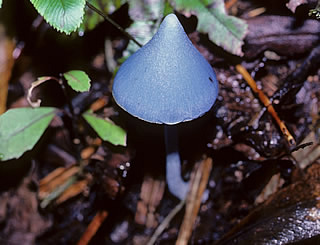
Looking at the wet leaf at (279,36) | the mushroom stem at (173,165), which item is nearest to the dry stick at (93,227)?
the mushroom stem at (173,165)

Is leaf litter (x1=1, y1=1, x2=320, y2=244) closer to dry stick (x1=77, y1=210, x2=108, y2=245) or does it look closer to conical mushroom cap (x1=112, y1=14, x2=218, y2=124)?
dry stick (x1=77, y1=210, x2=108, y2=245)

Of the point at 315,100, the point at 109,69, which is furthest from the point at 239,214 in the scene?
the point at 109,69

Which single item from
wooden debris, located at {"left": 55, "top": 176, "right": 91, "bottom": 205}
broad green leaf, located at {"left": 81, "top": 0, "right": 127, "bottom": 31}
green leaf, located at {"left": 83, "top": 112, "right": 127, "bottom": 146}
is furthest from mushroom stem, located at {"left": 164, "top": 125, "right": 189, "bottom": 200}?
broad green leaf, located at {"left": 81, "top": 0, "right": 127, "bottom": 31}

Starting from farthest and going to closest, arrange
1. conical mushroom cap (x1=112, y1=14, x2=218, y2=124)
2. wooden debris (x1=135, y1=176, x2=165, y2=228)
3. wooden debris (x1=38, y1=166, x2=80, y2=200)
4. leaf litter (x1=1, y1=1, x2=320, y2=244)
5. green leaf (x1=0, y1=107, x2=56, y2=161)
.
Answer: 1. wooden debris (x1=38, y1=166, x2=80, y2=200)
2. wooden debris (x1=135, y1=176, x2=165, y2=228)
3. leaf litter (x1=1, y1=1, x2=320, y2=244)
4. green leaf (x1=0, y1=107, x2=56, y2=161)
5. conical mushroom cap (x1=112, y1=14, x2=218, y2=124)

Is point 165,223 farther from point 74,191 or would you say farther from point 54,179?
point 54,179

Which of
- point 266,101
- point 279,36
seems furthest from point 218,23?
point 266,101

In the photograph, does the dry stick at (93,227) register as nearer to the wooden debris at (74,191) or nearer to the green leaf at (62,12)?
the wooden debris at (74,191)

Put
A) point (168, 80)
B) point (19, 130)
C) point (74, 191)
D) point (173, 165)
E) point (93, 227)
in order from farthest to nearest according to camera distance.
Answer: point (74, 191)
point (93, 227)
point (173, 165)
point (19, 130)
point (168, 80)
